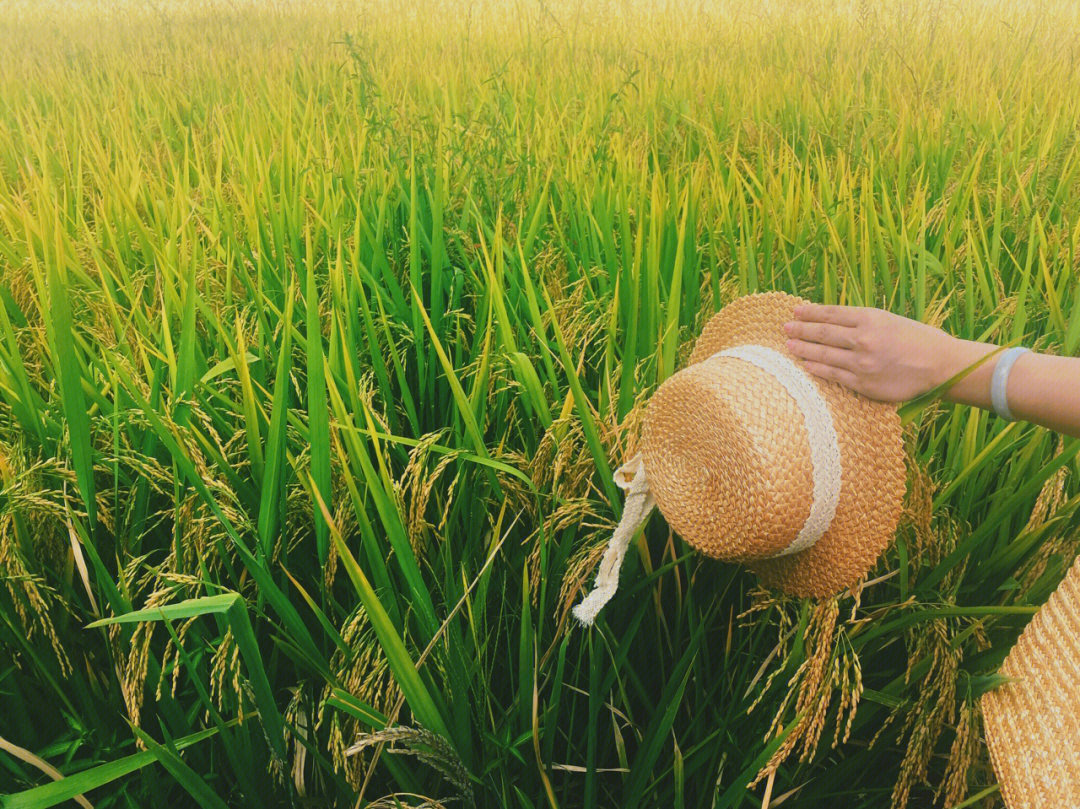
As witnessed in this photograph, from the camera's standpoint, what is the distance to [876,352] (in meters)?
0.76

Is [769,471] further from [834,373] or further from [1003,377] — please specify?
[1003,377]

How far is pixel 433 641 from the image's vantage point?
813 millimetres

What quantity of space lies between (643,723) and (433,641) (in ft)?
1.36

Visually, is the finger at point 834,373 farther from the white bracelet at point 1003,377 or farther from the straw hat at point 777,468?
the white bracelet at point 1003,377

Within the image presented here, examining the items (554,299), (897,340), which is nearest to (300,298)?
(554,299)

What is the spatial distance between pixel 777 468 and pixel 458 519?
0.57 m

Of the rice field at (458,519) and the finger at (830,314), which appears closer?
the finger at (830,314)

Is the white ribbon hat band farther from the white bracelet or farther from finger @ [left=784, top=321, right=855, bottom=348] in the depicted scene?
the white bracelet

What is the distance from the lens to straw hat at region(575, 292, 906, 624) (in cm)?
73

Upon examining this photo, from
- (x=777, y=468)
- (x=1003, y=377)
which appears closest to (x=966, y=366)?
(x=1003, y=377)

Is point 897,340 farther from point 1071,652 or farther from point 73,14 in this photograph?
point 73,14

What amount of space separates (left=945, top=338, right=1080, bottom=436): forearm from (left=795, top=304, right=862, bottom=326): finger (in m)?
0.11

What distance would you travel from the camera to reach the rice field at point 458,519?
887 mm

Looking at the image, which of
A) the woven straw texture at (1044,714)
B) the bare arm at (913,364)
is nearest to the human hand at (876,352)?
the bare arm at (913,364)
